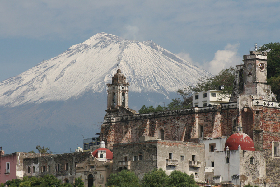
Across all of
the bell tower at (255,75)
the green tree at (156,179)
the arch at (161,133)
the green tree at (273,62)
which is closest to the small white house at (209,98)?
the green tree at (273,62)

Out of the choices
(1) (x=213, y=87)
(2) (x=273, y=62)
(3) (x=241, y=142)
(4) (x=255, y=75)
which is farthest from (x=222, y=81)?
(3) (x=241, y=142)

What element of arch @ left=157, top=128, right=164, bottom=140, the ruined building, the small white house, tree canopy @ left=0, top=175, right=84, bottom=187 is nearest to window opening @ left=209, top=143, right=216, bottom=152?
the ruined building

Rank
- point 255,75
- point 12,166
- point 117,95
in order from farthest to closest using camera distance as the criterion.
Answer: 1. point 117,95
2. point 12,166
3. point 255,75

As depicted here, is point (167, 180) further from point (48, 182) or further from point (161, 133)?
point (161, 133)

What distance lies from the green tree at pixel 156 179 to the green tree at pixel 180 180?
738 mm

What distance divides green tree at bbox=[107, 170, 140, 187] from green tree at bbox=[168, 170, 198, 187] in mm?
4654

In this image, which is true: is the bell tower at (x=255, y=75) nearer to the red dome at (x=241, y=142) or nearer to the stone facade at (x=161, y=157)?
the red dome at (x=241, y=142)

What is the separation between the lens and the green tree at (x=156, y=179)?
72500 mm

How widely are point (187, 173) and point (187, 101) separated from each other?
148 ft

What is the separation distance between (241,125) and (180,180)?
14.8m

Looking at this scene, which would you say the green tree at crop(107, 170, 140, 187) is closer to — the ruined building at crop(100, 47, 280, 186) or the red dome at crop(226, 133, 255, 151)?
the ruined building at crop(100, 47, 280, 186)

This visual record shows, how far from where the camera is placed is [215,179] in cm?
7925

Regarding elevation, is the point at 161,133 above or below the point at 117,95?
below

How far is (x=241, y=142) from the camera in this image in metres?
78.2
